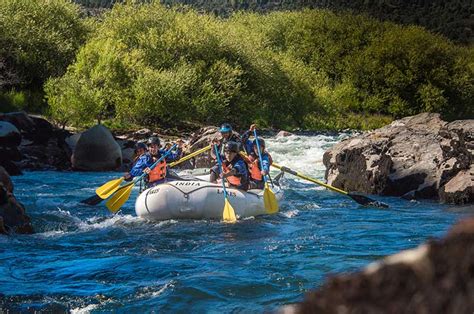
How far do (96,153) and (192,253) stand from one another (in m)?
11.9

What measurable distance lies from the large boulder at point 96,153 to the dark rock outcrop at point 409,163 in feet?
20.7

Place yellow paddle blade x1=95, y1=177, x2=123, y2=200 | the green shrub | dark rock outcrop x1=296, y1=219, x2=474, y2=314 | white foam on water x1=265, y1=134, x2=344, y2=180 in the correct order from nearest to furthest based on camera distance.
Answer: dark rock outcrop x1=296, y1=219, x2=474, y2=314 → yellow paddle blade x1=95, y1=177, x2=123, y2=200 → white foam on water x1=265, y1=134, x2=344, y2=180 → the green shrub

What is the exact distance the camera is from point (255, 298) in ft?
20.9

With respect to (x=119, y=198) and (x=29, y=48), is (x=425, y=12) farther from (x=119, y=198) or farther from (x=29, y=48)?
(x=119, y=198)

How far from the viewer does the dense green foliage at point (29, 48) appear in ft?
102

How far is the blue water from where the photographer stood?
6.36 m

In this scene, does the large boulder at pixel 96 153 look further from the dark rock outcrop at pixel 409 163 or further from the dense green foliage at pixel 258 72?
the dark rock outcrop at pixel 409 163

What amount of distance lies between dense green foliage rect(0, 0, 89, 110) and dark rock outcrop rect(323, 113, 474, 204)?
705 inches

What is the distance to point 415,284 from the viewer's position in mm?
1043

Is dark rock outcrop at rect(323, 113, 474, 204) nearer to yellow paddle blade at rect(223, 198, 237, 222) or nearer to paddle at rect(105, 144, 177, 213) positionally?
yellow paddle blade at rect(223, 198, 237, 222)

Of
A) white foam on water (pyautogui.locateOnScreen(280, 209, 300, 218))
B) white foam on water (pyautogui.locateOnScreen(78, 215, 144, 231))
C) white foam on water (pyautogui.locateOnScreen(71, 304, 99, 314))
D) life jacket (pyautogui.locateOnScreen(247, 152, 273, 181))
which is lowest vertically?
white foam on water (pyautogui.locateOnScreen(280, 209, 300, 218))

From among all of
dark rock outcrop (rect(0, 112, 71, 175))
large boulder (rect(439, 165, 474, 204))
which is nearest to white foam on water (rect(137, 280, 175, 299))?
large boulder (rect(439, 165, 474, 204))

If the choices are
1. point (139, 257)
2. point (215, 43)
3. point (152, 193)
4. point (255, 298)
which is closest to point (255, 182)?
point (152, 193)

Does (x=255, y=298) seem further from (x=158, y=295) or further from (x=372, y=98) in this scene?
(x=372, y=98)
